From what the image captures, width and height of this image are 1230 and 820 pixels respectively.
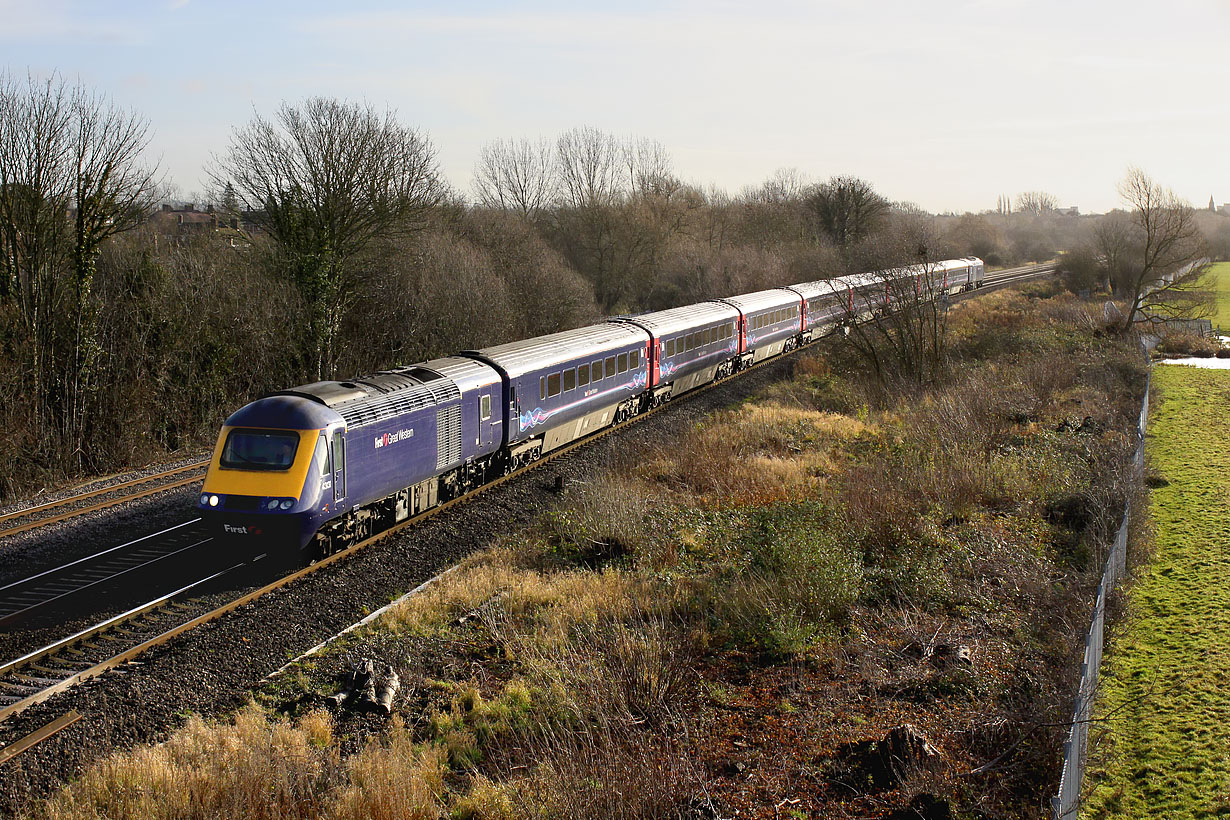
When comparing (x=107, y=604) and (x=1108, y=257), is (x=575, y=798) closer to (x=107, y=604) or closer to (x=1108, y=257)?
(x=107, y=604)

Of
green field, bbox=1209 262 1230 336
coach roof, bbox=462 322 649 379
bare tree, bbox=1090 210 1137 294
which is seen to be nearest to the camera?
coach roof, bbox=462 322 649 379

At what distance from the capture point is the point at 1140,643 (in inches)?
437

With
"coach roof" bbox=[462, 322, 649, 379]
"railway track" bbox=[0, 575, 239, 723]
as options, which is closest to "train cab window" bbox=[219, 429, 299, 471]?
"railway track" bbox=[0, 575, 239, 723]

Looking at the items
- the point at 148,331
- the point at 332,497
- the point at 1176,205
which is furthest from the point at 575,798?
the point at 1176,205

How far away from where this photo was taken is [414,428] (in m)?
14.3

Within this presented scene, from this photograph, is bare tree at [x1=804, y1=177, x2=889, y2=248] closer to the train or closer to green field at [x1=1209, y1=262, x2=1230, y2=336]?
green field at [x1=1209, y1=262, x2=1230, y2=336]

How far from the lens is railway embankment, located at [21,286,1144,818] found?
7000 mm

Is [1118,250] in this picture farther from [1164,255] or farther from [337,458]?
[337,458]

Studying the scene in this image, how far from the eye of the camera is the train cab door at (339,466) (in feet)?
41.3

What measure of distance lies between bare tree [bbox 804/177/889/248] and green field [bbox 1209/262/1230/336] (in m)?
23.8

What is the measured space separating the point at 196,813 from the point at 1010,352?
32.6 meters

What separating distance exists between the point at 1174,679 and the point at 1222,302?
5599cm

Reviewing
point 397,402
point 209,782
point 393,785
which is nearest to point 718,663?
point 393,785

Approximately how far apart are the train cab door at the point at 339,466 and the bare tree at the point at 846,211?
6141 cm
